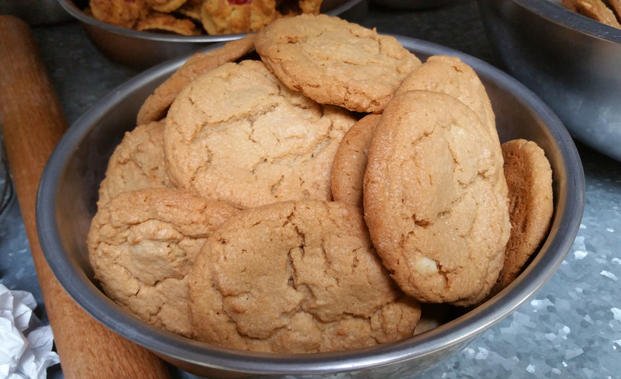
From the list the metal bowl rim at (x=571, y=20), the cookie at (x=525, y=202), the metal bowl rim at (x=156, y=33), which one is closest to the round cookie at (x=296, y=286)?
the cookie at (x=525, y=202)

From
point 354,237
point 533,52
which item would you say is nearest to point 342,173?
point 354,237

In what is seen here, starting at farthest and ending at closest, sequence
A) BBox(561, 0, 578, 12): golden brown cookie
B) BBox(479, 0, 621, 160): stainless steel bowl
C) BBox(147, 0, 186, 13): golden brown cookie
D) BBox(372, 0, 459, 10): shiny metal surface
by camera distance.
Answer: BBox(372, 0, 459, 10): shiny metal surface, BBox(147, 0, 186, 13): golden brown cookie, BBox(561, 0, 578, 12): golden brown cookie, BBox(479, 0, 621, 160): stainless steel bowl

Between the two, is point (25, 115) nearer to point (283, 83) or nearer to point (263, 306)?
point (283, 83)

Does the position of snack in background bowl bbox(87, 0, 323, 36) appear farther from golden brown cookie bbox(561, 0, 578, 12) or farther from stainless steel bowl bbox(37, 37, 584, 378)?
golden brown cookie bbox(561, 0, 578, 12)

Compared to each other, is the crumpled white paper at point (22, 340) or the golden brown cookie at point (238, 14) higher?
the golden brown cookie at point (238, 14)

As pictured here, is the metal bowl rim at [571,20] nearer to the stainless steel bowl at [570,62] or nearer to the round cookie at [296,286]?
the stainless steel bowl at [570,62]

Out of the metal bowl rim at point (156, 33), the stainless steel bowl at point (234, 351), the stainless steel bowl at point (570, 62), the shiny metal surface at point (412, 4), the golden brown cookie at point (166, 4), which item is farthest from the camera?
the shiny metal surface at point (412, 4)

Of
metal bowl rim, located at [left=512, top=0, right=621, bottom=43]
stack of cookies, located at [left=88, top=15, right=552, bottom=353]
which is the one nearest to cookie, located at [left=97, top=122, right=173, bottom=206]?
stack of cookies, located at [left=88, top=15, right=552, bottom=353]
